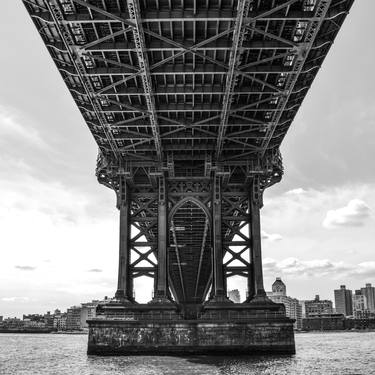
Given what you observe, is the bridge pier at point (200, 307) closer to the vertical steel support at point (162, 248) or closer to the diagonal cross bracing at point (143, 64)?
the vertical steel support at point (162, 248)

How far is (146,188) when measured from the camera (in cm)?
5219

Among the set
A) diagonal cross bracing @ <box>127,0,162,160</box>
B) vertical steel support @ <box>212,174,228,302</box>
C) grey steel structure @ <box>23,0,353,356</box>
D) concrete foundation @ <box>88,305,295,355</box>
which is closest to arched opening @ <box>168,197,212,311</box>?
vertical steel support @ <box>212,174,228,302</box>

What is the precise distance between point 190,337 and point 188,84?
18.6m

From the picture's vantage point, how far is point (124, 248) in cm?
4775

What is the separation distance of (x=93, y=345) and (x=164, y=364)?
8535mm

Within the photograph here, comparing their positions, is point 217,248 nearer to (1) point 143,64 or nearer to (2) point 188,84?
(2) point 188,84

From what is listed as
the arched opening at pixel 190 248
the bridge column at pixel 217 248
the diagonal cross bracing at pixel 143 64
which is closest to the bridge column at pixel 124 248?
the arched opening at pixel 190 248

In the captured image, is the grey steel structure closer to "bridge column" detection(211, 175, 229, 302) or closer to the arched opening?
"bridge column" detection(211, 175, 229, 302)

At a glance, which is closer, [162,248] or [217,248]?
[162,248]

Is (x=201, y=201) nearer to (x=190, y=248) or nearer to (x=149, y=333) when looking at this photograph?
(x=149, y=333)

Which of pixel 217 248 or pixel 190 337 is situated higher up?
pixel 217 248

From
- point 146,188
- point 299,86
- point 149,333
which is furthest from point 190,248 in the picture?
point 299,86

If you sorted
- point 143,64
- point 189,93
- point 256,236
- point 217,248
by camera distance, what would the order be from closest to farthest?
point 143,64 < point 189,93 < point 217,248 < point 256,236

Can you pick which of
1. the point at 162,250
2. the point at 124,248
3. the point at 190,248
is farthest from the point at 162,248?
the point at 190,248
